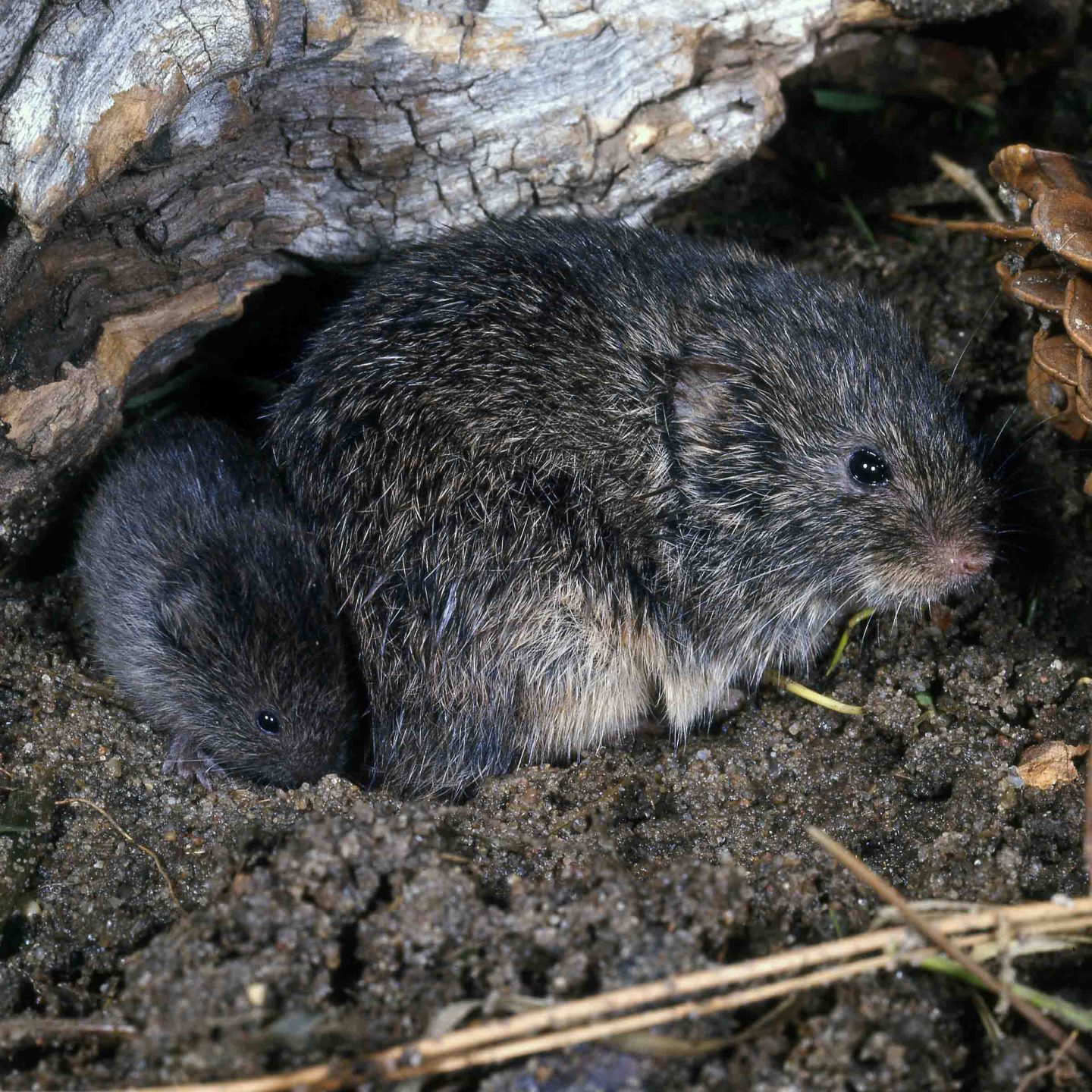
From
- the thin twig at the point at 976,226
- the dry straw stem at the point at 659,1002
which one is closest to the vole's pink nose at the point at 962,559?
the thin twig at the point at 976,226

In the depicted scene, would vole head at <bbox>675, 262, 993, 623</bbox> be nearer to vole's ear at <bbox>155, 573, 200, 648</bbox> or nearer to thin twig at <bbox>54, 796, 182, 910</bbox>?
vole's ear at <bbox>155, 573, 200, 648</bbox>

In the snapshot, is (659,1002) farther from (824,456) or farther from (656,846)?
(824,456)

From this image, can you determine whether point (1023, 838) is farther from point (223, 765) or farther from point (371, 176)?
point (371, 176)

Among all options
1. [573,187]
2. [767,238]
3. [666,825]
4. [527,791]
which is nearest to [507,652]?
[527,791]

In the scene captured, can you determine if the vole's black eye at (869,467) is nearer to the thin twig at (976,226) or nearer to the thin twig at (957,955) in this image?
the thin twig at (976,226)

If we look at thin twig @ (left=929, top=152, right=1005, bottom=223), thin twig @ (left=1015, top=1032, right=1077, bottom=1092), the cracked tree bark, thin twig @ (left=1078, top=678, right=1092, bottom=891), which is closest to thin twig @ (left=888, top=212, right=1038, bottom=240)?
thin twig @ (left=929, top=152, right=1005, bottom=223)

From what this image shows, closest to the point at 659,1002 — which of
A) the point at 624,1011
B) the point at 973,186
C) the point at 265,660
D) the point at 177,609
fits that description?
the point at 624,1011
